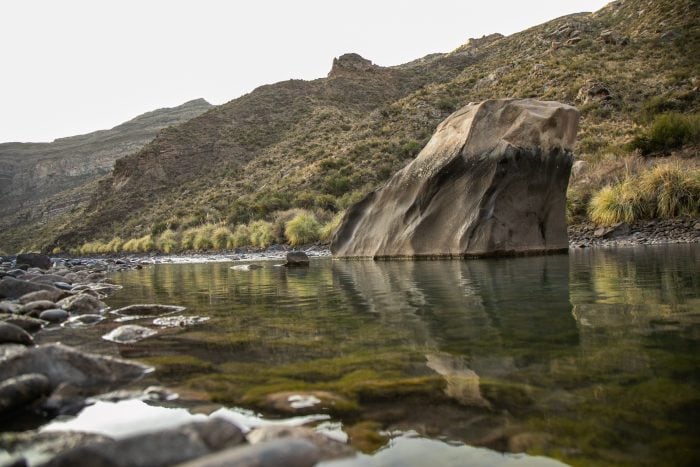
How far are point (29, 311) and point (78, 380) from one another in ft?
11.3

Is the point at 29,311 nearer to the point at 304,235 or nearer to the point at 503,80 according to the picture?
the point at 304,235

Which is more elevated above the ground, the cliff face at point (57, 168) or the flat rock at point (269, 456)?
the cliff face at point (57, 168)

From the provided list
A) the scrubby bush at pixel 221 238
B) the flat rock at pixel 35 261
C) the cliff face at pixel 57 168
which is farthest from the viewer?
the cliff face at pixel 57 168

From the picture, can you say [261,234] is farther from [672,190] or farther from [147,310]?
[147,310]

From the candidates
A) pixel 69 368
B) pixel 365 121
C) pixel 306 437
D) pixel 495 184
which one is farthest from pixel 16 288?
pixel 365 121

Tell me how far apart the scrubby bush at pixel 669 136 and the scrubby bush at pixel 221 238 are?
1887 centimetres

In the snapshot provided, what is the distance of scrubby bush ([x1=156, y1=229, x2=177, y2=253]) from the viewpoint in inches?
1233

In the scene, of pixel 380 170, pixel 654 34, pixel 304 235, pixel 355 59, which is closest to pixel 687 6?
pixel 654 34

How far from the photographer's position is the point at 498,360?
290cm

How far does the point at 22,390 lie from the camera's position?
2.35 m

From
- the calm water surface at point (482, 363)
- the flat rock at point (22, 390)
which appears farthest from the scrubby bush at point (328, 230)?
the flat rock at point (22, 390)

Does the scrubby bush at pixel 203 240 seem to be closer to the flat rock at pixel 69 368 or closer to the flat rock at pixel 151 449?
the flat rock at pixel 69 368

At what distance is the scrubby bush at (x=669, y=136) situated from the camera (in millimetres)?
18078

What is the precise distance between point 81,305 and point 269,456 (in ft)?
17.6
